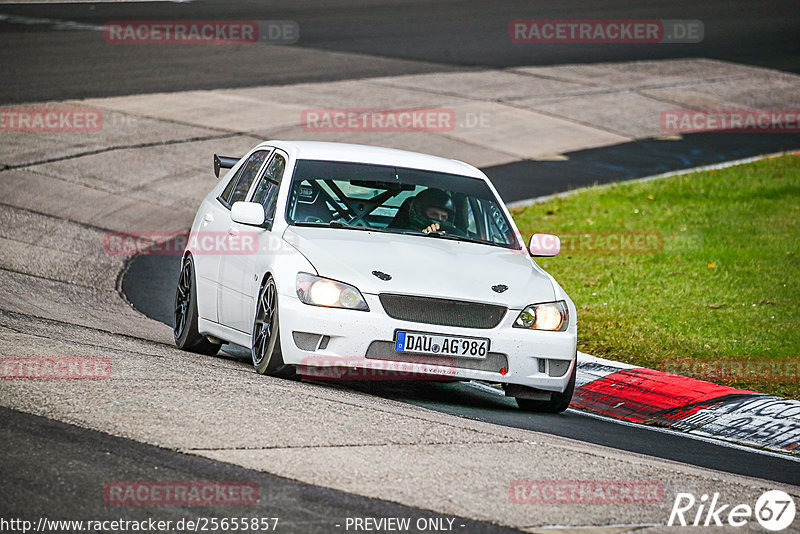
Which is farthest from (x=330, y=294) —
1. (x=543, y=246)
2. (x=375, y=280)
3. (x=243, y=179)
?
(x=243, y=179)

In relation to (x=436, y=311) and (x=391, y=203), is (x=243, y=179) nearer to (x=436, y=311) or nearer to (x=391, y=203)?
(x=391, y=203)

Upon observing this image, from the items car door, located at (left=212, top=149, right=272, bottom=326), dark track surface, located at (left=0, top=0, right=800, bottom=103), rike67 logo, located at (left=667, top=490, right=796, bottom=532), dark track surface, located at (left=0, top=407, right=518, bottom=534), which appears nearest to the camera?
dark track surface, located at (left=0, top=407, right=518, bottom=534)

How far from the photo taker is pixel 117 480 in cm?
562

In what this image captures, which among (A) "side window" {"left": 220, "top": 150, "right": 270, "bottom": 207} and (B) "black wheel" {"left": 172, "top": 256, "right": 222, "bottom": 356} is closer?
(B) "black wheel" {"left": 172, "top": 256, "right": 222, "bottom": 356}

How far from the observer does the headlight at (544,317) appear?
839 centimetres

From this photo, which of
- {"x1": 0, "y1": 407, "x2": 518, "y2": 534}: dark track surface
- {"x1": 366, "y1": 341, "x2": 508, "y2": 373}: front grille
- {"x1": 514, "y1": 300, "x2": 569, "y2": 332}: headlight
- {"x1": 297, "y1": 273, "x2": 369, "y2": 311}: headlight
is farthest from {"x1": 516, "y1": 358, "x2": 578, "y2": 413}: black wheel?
{"x1": 0, "y1": 407, "x2": 518, "y2": 534}: dark track surface

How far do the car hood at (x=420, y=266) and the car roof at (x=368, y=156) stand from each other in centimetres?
85

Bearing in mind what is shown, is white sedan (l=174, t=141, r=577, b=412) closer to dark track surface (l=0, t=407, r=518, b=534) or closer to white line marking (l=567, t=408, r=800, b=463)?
white line marking (l=567, t=408, r=800, b=463)

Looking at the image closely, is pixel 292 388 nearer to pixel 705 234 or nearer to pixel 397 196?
pixel 397 196

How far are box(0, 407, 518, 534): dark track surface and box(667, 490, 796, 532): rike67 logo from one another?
100cm

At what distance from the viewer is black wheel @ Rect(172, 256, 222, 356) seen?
987 cm

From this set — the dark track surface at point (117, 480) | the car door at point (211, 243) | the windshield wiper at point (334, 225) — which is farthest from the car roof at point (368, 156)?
the dark track surface at point (117, 480)

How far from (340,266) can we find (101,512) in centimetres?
326

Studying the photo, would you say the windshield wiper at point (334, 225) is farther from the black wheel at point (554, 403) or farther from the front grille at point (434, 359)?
the black wheel at point (554, 403)
